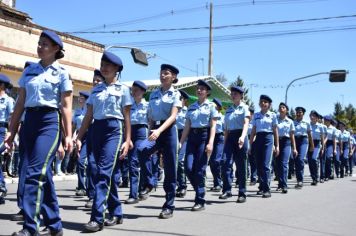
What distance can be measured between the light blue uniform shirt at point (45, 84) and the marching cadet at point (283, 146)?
22.5ft

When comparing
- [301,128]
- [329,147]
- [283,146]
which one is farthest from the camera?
[329,147]

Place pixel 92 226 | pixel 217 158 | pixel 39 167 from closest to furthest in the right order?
pixel 39 167 < pixel 92 226 < pixel 217 158

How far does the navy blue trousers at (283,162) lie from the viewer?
10.7 meters

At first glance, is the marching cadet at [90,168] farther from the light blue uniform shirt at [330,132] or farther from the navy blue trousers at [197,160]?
the light blue uniform shirt at [330,132]

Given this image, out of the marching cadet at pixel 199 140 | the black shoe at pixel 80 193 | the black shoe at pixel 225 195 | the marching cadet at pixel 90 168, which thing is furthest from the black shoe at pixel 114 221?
the black shoe at pixel 225 195

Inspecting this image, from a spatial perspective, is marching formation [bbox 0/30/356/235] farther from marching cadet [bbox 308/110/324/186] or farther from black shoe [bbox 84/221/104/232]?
marching cadet [bbox 308/110/324/186]

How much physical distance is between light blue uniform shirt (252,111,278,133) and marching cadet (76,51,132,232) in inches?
176

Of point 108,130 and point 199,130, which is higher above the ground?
point 199,130

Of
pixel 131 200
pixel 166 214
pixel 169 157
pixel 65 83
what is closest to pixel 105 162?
pixel 65 83

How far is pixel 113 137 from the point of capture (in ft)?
18.5

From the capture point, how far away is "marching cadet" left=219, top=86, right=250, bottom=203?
871 centimetres

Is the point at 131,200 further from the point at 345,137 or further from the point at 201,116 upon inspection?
the point at 345,137

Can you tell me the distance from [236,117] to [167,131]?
2.54 m

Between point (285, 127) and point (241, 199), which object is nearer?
point (241, 199)
